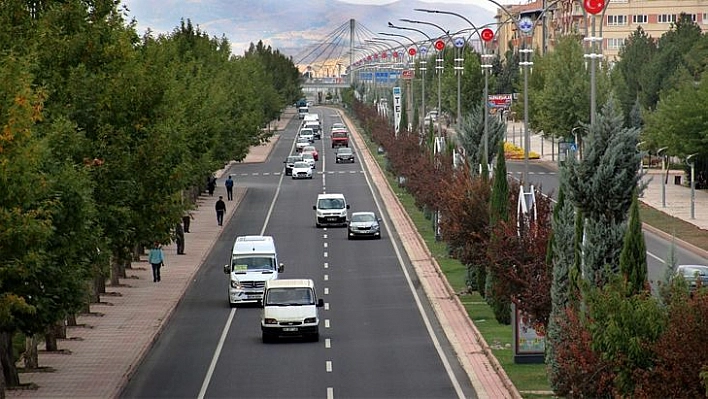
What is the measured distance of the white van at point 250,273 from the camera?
156 feet

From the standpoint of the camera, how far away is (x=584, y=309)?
2423cm

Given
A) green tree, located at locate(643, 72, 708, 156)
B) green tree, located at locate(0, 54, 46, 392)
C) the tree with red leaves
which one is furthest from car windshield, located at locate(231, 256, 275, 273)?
green tree, located at locate(643, 72, 708, 156)

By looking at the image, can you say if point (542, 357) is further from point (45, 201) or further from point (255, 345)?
point (45, 201)

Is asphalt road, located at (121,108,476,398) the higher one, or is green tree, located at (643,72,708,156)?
green tree, located at (643,72,708,156)

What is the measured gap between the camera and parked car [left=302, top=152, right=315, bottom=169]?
10977cm

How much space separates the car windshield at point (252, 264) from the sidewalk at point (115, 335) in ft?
7.45

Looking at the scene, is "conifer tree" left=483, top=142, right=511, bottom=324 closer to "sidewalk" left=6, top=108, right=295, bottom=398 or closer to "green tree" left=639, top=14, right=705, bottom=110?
"sidewalk" left=6, top=108, right=295, bottom=398

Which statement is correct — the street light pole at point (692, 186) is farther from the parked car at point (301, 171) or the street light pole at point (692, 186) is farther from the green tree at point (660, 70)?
the green tree at point (660, 70)

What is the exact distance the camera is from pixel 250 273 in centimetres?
4775

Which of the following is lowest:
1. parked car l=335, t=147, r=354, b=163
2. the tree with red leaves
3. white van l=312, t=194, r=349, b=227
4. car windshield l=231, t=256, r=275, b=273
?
parked car l=335, t=147, r=354, b=163

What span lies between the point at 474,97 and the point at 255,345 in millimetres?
Answer: 86477

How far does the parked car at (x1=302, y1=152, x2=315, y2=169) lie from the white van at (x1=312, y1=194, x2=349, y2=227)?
34.5 m

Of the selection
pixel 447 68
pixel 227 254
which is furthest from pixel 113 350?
pixel 447 68

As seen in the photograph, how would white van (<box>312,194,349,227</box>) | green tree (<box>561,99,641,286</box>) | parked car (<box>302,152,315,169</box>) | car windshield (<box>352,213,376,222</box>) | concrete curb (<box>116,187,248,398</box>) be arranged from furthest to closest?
parked car (<box>302,152,315,169</box>), white van (<box>312,194,349,227</box>), car windshield (<box>352,213,376,222</box>), concrete curb (<box>116,187,248,398</box>), green tree (<box>561,99,641,286</box>)
